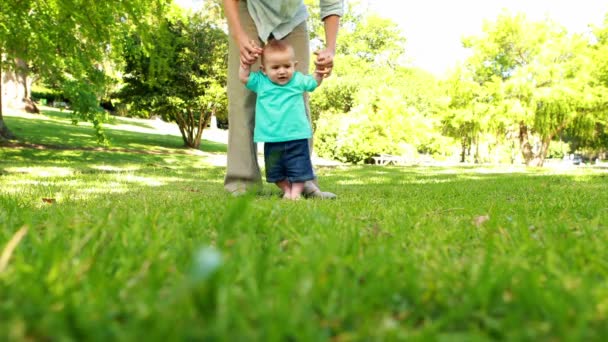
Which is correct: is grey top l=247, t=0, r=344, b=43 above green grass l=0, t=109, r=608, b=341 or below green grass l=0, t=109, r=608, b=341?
above

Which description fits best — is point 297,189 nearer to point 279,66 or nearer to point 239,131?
point 239,131

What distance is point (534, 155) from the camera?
2692cm

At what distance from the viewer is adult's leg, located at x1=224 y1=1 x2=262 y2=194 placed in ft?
13.6

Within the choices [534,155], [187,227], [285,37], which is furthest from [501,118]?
[187,227]

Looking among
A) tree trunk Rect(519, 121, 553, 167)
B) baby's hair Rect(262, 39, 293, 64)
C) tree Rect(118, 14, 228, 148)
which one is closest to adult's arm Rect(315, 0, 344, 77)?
baby's hair Rect(262, 39, 293, 64)

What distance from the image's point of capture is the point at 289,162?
3926 millimetres

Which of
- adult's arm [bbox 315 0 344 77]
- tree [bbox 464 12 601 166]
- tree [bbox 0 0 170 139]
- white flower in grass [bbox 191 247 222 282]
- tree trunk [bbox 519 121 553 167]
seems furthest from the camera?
tree trunk [bbox 519 121 553 167]

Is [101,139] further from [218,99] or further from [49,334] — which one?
[218,99]

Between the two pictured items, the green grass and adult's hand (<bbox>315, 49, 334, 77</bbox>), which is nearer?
the green grass

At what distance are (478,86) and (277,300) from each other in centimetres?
2633

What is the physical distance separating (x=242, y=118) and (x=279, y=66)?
22.7 inches

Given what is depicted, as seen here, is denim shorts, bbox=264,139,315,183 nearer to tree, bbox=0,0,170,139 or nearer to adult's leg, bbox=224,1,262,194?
adult's leg, bbox=224,1,262,194

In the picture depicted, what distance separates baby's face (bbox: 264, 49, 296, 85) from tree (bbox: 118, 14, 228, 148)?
16.9m

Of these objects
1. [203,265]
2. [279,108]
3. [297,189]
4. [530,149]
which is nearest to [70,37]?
[279,108]
